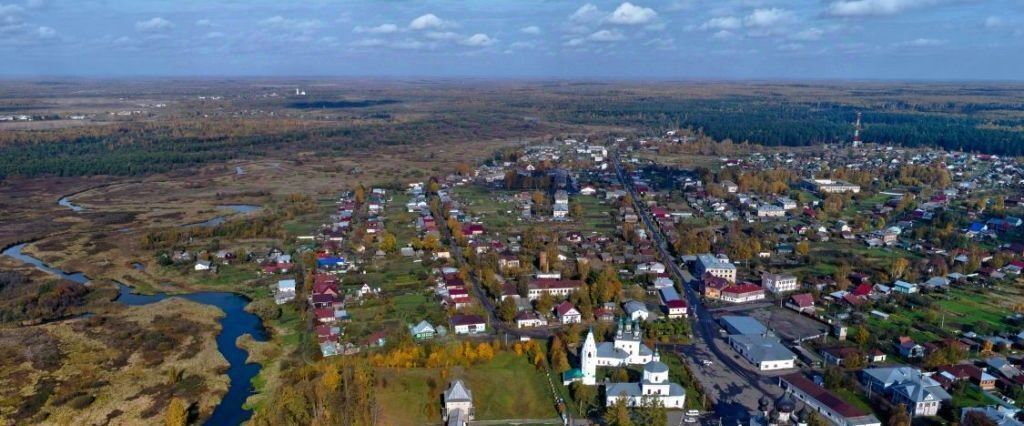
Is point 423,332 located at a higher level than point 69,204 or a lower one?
lower

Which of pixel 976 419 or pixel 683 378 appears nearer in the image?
pixel 976 419

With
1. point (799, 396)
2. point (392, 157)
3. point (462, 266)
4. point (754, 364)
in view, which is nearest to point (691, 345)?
point (754, 364)

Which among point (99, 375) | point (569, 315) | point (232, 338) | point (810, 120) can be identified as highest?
point (810, 120)

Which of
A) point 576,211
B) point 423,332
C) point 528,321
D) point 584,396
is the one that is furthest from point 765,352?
point 576,211

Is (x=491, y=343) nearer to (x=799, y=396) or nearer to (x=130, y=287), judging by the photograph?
(x=799, y=396)

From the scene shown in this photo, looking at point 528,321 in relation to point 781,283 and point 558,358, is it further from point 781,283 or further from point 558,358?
point 781,283

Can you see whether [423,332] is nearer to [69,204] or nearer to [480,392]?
[480,392]

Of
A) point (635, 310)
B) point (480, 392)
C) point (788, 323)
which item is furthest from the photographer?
point (635, 310)

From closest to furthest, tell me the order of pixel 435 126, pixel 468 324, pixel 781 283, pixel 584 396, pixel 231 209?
pixel 584 396, pixel 468 324, pixel 781 283, pixel 231 209, pixel 435 126
